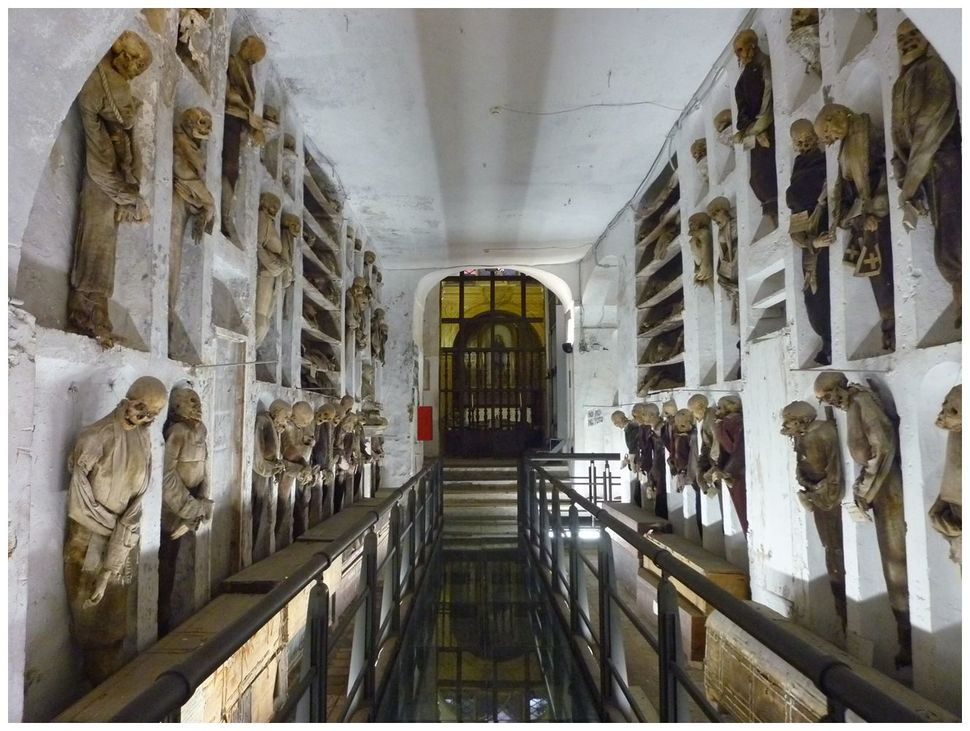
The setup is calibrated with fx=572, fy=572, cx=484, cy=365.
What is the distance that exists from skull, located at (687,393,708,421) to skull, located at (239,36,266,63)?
366cm

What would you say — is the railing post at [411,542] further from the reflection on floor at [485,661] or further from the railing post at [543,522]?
the railing post at [543,522]

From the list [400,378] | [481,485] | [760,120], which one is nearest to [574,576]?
[760,120]

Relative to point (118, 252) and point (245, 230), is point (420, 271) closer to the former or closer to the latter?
point (245, 230)

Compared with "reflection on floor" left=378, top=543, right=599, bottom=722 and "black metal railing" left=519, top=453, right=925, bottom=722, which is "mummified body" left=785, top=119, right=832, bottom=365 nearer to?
"black metal railing" left=519, top=453, right=925, bottom=722

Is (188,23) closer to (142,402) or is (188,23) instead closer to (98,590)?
(142,402)

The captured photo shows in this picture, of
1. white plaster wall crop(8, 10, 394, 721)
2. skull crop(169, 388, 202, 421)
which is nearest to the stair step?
white plaster wall crop(8, 10, 394, 721)

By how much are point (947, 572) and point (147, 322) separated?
3292 mm

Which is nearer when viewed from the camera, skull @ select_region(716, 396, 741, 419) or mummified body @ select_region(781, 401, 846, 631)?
mummified body @ select_region(781, 401, 846, 631)

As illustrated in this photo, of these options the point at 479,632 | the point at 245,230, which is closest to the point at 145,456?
the point at 245,230

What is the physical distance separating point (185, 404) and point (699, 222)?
365 centimetres

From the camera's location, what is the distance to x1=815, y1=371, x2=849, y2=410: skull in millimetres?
2434

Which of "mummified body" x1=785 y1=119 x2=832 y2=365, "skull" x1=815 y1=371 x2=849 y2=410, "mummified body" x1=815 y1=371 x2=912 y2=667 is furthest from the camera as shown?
"mummified body" x1=785 y1=119 x2=832 y2=365

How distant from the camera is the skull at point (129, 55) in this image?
2111 millimetres

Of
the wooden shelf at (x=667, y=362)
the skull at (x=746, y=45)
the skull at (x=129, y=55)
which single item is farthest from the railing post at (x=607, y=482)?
the skull at (x=129, y=55)
